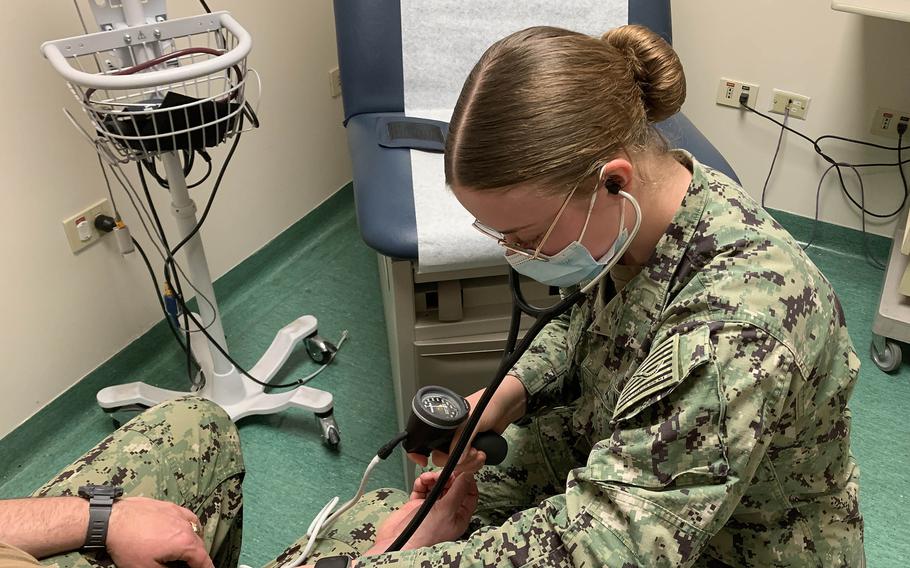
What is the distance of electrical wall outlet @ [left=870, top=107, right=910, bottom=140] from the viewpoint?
6.31 ft

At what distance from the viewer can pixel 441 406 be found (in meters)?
0.93

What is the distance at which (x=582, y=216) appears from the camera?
2.52 feet


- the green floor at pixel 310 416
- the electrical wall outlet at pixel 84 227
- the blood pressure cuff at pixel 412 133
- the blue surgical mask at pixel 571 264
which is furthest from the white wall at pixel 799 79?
the electrical wall outlet at pixel 84 227

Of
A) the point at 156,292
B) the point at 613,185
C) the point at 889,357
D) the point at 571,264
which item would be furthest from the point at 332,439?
the point at 889,357

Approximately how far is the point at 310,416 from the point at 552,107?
124cm

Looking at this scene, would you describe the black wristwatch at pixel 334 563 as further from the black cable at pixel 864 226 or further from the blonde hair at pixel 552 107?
the black cable at pixel 864 226

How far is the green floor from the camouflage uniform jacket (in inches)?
30.3

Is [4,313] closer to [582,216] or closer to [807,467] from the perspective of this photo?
[582,216]

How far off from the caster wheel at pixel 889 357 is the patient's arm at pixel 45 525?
1.77 meters

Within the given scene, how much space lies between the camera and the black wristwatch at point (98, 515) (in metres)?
0.92

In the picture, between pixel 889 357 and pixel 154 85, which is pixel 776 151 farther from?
pixel 154 85

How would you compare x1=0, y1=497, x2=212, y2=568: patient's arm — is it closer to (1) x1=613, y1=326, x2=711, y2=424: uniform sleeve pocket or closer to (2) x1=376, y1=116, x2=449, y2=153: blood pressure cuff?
(1) x1=613, y1=326, x2=711, y2=424: uniform sleeve pocket

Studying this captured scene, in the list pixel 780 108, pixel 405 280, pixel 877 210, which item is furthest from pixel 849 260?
pixel 405 280

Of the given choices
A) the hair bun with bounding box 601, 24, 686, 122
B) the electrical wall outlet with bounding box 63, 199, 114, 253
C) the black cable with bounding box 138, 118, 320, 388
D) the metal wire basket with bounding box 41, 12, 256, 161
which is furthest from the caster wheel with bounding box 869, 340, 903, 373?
the electrical wall outlet with bounding box 63, 199, 114, 253
